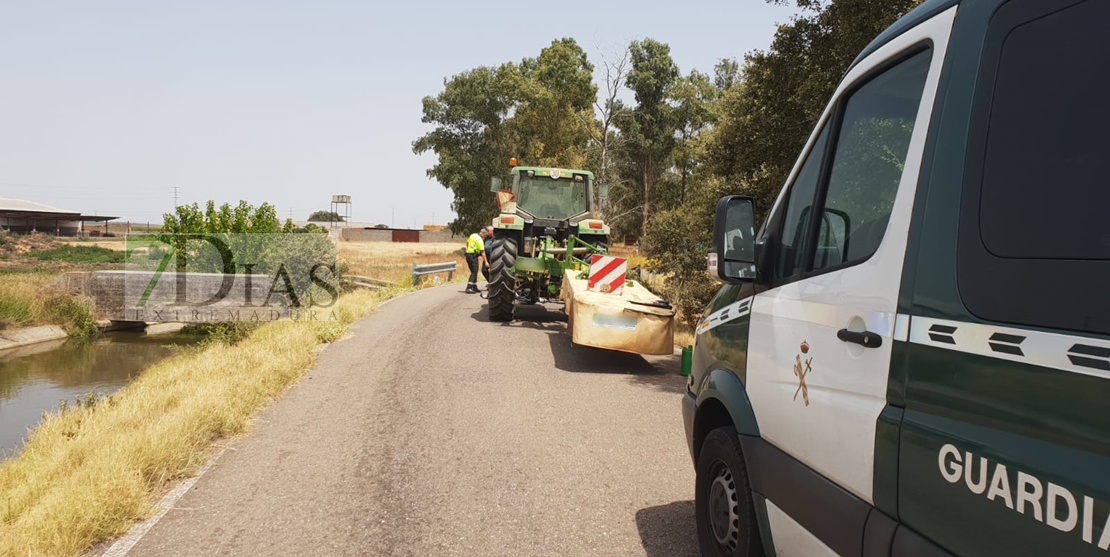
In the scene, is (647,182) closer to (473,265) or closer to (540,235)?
(473,265)

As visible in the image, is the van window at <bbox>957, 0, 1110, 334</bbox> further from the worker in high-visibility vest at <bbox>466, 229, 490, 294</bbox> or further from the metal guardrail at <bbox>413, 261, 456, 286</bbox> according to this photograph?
the metal guardrail at <bbox>413, 261, 456, 286</bbox>

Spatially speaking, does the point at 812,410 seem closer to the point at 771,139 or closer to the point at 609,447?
the point at 609,447

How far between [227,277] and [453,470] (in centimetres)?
1368

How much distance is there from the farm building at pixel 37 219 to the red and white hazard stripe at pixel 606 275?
217ft

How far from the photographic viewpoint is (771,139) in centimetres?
1127

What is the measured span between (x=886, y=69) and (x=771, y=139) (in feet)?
29.1

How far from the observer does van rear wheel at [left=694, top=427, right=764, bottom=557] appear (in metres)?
3.33

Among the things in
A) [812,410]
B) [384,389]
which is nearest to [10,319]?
[384,389]

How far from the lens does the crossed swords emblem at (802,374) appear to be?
9.25 ft

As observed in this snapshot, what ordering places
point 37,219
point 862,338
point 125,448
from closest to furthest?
point 862,338 < point 125,448 < point 37,219

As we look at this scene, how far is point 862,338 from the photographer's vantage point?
7.95 ft

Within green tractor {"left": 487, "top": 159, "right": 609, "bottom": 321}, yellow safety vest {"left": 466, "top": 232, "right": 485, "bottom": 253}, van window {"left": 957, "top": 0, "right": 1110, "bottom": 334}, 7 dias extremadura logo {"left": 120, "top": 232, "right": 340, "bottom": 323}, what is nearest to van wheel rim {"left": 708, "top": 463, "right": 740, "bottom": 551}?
van window {"left": 957, "top": 0, "right": 1110, "bottom": 334}

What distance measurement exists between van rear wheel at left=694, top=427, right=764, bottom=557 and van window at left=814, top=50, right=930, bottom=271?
3.43 feet

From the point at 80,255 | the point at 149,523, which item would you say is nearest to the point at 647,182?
→ the point at 80,255
